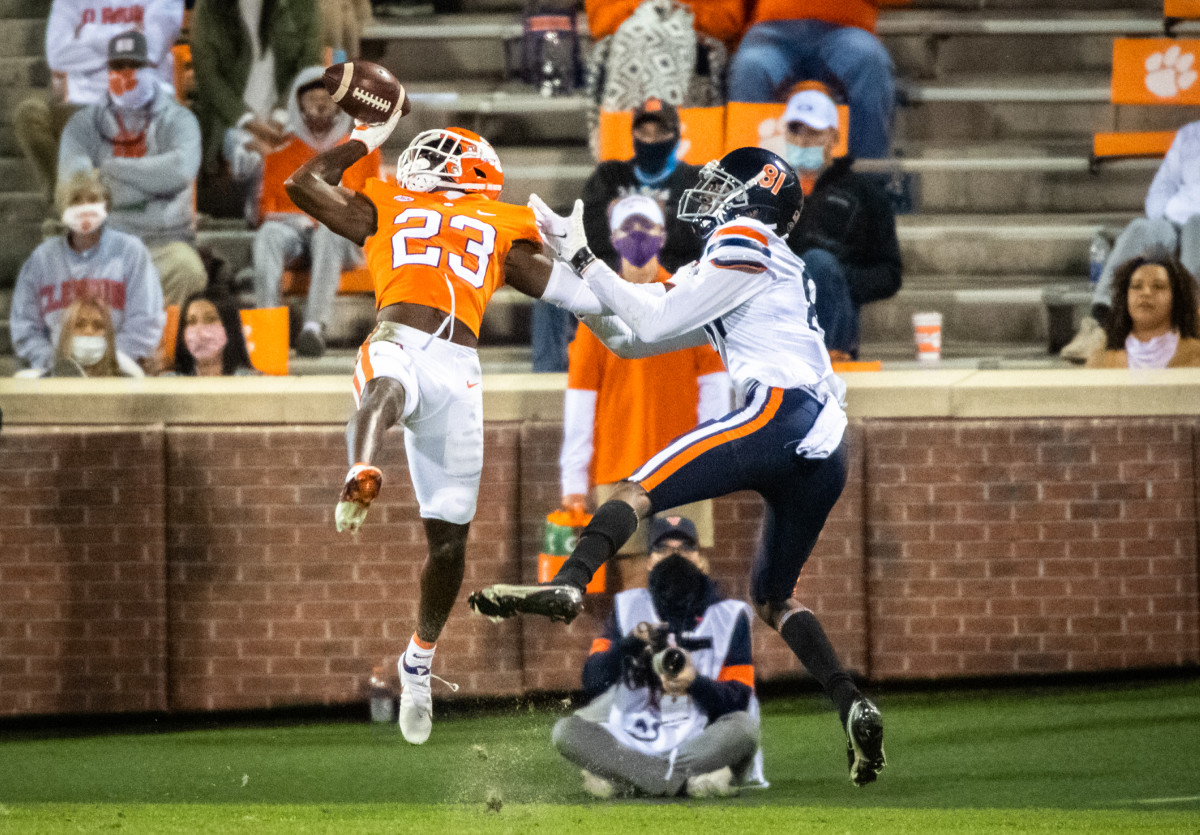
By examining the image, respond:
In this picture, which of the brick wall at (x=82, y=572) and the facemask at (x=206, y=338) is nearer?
the brick wall at (x=82, y=572)

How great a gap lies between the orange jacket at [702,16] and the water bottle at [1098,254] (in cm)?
219

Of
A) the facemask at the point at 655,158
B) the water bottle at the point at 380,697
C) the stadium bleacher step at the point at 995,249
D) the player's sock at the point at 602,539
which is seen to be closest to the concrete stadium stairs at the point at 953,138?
the stadium bleacher step at the point at 995,249

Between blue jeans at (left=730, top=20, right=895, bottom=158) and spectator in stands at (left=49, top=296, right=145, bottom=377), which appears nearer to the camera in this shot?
spectator in stands at (left=49, top=296, right=145, bottom=377)

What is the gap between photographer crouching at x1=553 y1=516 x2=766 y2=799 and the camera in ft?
21.9

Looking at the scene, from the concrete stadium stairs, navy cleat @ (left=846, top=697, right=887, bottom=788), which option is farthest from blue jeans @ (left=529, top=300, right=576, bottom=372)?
navy cleat @ (left=846, top=697, right=887, bottom=788)

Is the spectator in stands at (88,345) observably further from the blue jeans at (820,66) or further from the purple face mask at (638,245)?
the blue jeans at (820,66)

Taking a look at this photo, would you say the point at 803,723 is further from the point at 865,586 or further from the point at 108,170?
the point at 108,170

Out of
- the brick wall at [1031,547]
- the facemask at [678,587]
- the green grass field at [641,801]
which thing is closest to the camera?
the green grass field at [641,801]

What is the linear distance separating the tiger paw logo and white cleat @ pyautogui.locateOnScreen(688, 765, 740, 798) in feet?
15.5

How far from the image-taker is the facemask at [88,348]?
8156 millimetres

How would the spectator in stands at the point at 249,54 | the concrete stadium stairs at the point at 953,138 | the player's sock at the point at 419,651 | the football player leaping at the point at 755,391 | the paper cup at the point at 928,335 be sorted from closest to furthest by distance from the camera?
the football player leaping at the point at 755,391
the player's sock at the point at 419,651
the paper cup at the point at 928,335
the spectator in stands at the point at 249,54
the concrete stadium stairs at the point at 953,138

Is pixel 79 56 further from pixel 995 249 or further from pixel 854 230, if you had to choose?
pixel 995 249

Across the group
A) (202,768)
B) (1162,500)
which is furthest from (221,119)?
(1162,500)

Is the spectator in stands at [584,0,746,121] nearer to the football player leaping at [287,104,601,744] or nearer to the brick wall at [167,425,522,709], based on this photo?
the brick wall at [167,425,522,709]
